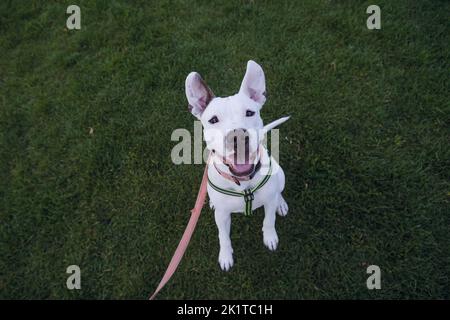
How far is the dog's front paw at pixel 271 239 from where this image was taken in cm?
330

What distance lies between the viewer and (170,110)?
4445 mm

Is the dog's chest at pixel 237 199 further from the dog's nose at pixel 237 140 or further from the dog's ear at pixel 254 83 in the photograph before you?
the dog's ear at pixel 254 83

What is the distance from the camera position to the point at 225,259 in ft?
10.7

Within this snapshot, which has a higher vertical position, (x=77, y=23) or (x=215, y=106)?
(x=77, y=23)

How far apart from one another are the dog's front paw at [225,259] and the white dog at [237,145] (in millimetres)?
497

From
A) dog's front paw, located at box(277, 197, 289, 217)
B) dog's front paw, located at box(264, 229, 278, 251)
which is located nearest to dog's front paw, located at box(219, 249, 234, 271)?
dog's front paw, located at box(264, 229, 278, 251)

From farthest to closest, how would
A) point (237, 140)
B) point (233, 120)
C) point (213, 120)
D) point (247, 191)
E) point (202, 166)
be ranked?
point (202, 166) → point (247, 191) → point (213, 120) → point (233, 120) → point (237, 140)

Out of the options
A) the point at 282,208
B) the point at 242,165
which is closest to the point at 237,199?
the point at 242,165

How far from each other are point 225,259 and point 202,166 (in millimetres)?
1193

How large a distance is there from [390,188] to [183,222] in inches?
90.0

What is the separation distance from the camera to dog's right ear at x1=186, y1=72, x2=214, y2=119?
239cm

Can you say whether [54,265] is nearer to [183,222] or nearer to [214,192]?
[183,222]

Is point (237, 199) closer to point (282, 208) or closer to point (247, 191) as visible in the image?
point (247, 191)

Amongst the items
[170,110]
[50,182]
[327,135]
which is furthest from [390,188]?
[50,182]
